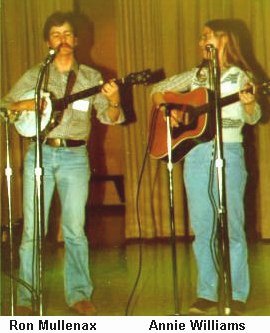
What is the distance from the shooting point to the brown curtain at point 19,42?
180 inches

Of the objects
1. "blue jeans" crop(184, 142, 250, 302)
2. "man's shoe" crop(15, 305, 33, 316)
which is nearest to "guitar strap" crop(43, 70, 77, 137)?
"blue jeans" crop(184, 142, 250, 302)

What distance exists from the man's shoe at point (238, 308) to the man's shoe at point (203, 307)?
0.36 ft

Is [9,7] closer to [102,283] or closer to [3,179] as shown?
[3,179]

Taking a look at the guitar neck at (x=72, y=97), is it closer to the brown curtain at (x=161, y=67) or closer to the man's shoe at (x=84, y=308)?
the man's shoe at (x=84, y=308)

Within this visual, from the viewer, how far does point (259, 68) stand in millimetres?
4410

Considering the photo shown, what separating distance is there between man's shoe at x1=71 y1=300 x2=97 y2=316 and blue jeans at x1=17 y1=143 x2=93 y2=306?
0.02 m

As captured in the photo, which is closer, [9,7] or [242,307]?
[242,307]

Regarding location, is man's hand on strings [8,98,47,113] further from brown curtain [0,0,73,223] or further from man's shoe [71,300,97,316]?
brown curtain [0,0,73,223]

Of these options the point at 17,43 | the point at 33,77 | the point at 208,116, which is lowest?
the point at 208,116

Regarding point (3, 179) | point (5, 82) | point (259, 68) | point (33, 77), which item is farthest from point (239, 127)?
point (5, 82)

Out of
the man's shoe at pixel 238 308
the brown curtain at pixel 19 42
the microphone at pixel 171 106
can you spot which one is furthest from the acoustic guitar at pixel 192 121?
the brown curtain at pixel 19 42

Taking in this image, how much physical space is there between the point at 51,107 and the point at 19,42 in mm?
2312

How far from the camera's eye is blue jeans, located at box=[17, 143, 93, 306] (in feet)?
8.18
